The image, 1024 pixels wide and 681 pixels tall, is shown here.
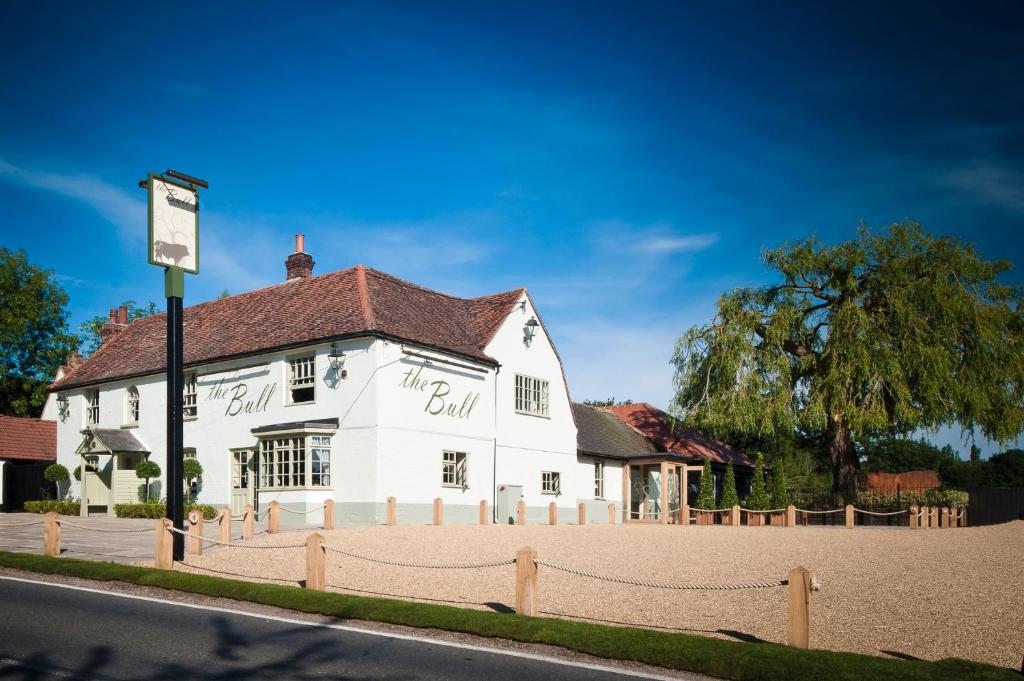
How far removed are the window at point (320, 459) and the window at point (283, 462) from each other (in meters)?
0.39

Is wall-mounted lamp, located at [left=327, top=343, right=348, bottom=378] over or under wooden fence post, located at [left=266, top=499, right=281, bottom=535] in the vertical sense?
over

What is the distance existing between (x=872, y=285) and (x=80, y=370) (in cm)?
3166

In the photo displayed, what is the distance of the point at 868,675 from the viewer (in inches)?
331

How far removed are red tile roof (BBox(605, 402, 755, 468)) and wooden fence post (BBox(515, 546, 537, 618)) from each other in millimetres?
28881

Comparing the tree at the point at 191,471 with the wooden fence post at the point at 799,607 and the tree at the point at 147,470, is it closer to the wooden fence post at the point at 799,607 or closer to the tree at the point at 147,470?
the tree at the point at 147,470

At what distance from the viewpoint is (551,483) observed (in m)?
33.8

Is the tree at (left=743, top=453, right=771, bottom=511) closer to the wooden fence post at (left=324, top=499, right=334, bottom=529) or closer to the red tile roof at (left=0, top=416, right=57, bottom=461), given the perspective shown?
the wooden fence post at (left=324, top=499, right=334, bottom=529)

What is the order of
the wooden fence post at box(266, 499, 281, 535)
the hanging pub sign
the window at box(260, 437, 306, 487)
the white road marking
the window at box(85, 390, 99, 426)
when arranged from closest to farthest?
the white road marking, the hanging pub sign, the wooden fence post at box(266, 499, 281, 535), the window at box(260, 437, 306, 487), the window at box(85, 390, 99, 426)

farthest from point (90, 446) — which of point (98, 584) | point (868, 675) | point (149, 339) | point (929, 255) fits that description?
point (929, 255)

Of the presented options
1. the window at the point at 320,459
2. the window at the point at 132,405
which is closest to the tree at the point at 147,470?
the window at the point at 132,405

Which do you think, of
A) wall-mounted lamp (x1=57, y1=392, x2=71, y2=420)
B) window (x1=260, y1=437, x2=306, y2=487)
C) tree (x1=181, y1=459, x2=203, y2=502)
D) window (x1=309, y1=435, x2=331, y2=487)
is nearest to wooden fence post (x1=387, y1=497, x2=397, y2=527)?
window (x1=309, y1=435, x2=331, y2=487)

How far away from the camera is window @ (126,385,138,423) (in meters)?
33.0

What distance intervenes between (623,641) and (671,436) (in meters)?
32.7

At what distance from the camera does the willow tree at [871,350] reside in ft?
108
